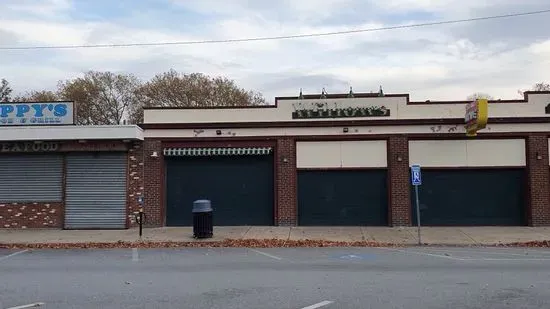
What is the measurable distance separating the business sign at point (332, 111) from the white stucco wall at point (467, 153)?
1774 mm

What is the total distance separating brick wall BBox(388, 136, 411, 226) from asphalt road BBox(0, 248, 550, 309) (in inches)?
237

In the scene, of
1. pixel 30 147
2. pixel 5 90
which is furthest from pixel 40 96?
pixel 30 147

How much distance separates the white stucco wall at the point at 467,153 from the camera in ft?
71.2

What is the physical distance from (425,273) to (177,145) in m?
13.4

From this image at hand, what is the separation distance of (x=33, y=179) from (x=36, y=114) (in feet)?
8.21

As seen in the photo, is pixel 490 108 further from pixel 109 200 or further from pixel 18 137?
pixel 18 137

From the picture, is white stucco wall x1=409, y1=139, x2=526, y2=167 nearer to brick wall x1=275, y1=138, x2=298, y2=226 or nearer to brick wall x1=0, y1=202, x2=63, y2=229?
brick wall x1=275, y1=138, x2=298, y2=226

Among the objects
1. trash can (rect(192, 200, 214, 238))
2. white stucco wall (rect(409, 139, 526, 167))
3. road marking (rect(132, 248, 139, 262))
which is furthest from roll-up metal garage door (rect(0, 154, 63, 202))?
white stucco wall (rect(409, 139, 526, 167))

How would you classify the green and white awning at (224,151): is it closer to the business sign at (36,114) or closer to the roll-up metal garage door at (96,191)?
the roll-up metal garage door at (96,191)

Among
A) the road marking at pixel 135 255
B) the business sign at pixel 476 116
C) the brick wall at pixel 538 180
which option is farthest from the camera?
the brick wall at pixel 538 180

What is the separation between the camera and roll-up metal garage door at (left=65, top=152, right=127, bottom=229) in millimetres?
22062

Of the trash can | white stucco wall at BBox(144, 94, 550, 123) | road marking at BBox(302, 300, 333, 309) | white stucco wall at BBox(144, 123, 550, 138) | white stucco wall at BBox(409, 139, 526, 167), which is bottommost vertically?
road marking at BBox(302, 300, 333, 309)

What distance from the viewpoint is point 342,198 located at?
874 inches

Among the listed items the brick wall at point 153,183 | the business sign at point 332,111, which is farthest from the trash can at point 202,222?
the business sign at point 332,111
